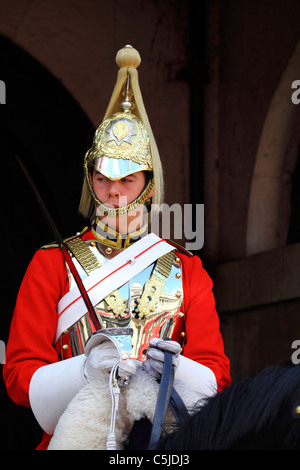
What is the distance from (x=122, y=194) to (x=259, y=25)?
2503 mm

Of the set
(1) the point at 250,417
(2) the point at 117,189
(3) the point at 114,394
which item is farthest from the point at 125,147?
(1) the point at 250,417

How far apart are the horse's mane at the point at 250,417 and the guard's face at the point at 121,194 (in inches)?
36.4

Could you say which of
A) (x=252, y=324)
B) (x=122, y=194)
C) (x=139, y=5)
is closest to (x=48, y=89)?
(x=139, y=5)

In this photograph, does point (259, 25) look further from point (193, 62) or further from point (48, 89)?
point (48, 89)

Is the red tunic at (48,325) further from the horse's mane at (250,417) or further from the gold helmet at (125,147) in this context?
the horse's mane at (250,417)

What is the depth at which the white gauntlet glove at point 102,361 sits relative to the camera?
233 cm

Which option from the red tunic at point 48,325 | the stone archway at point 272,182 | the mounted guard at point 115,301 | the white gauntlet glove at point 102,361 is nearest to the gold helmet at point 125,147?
the mounted guard at point 115,301

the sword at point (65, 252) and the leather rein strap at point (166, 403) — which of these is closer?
the leather rein strap at point (166, 403)

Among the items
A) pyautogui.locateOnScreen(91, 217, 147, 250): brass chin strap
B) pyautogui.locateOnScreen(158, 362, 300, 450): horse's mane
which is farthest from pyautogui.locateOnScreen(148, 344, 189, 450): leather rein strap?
pyautogui.locateOnScreen(91, 217, 147, 250): brass chin strap

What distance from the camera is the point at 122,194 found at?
2881 mm

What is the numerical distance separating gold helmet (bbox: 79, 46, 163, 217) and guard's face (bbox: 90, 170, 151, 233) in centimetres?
1

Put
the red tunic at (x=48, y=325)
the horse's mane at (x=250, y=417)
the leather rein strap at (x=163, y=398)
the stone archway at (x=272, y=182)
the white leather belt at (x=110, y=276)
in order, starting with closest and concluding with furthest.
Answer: the horse's mane at (x=250, y=417), the leather rein strap at (x=163, y=398), the red tunic at (x=48, y=325), the white leather belt at (x=110, y=276), the stone archway at (x=272, y=182)

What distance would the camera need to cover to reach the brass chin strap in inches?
116

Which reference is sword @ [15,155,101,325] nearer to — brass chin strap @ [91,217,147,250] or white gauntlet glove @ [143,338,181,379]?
brass chin strap @ [91,217,147,250]
